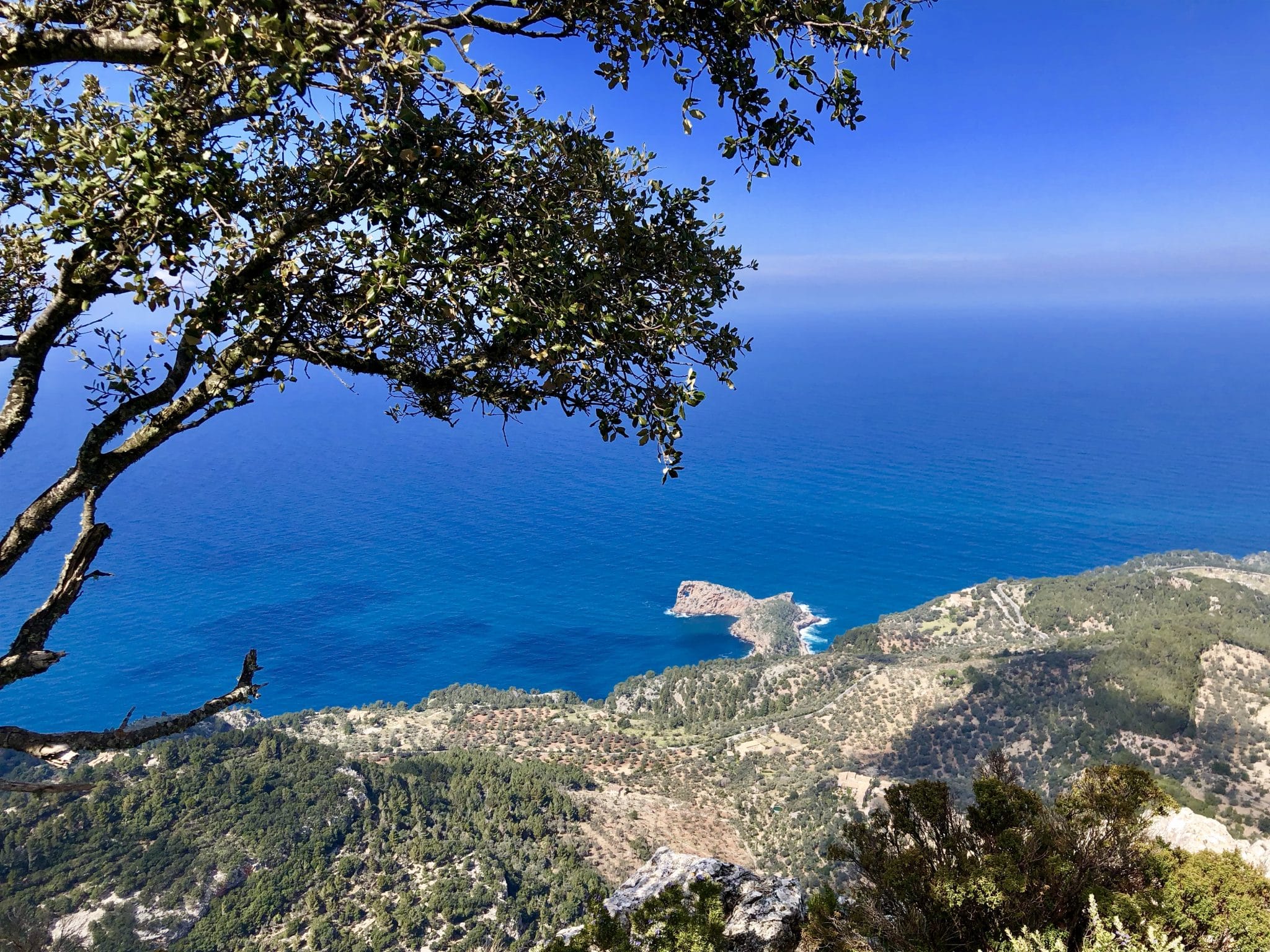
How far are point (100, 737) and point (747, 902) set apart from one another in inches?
384

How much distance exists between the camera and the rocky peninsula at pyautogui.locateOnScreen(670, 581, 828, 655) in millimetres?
71312

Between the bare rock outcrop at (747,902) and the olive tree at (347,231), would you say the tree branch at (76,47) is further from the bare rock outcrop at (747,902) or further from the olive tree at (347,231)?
the bare rock outcrop at (747,902)

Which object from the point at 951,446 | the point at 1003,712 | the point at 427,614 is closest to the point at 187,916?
the point at 1003,712

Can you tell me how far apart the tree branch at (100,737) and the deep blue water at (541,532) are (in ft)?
206

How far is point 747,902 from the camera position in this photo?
10648 millimetres

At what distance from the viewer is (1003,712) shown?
35875 mm

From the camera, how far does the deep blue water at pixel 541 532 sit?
68.8 meters

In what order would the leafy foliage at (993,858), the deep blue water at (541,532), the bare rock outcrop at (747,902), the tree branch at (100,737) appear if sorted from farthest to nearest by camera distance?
the deep blue water at (541,532) < the bare rock outcrop at (747,902) < the leafy foliage at (993,858) < the tree branch at (100,737)

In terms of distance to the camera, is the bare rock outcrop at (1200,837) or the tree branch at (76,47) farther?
the bare rock outcrop at (1200,837)

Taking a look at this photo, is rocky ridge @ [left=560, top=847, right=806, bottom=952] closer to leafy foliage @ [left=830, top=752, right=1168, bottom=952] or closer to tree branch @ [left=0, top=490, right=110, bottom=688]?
leafy foliage @ [left=830, top=752, right=1168, bottom=952]

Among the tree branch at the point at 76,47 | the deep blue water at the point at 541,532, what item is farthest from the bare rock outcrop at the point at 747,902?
the deep blue water at the point at 541,532

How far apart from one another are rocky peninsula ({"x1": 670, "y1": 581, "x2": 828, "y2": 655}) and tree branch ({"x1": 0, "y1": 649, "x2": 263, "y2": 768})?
67343 mm

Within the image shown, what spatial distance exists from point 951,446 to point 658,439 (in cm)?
14865

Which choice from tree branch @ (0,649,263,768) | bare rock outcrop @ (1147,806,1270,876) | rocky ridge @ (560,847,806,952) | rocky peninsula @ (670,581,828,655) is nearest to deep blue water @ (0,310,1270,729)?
rocky peninsula @ (670,581,828,655)
